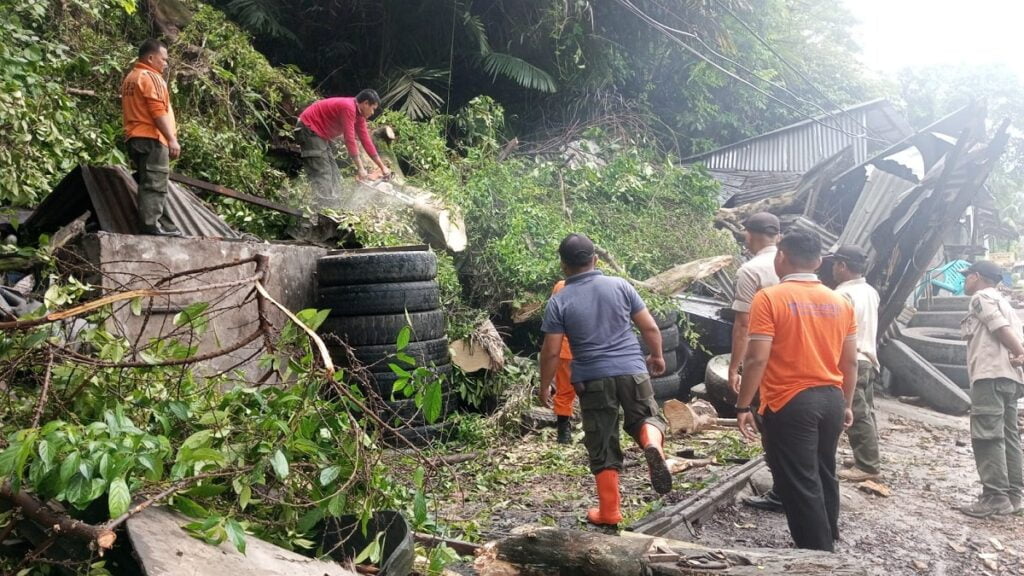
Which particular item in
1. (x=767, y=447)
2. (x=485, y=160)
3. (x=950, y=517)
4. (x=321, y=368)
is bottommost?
(x=950, y=517)

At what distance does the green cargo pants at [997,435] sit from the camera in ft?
17.2

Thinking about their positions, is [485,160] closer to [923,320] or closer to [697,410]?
[697,410]

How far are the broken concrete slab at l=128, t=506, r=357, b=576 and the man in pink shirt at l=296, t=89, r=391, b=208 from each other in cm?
589

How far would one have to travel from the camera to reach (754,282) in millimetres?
4871

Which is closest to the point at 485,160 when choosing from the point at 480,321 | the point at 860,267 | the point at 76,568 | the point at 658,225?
the point at 658,225

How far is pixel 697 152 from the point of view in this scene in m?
18.7

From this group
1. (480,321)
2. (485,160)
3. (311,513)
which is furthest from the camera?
(485,160)

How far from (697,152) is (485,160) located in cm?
1021

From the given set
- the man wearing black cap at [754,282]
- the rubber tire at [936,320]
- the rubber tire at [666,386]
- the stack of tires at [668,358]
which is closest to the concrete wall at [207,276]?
the man wearing black cap at [754,282]

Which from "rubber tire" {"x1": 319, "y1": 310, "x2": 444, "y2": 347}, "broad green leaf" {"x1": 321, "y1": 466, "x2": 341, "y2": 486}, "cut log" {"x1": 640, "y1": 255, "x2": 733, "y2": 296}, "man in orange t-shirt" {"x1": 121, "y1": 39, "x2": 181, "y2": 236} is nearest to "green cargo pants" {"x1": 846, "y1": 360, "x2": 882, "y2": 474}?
"cut log" {"x1": 640, "y1": 255, "x2": 733, "y2": 296}

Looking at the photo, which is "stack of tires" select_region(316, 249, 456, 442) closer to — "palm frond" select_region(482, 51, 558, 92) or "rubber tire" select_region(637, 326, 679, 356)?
"rubber tire" select_region(637, 326, 679, 356)

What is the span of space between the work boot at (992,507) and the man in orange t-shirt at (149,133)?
231 inches

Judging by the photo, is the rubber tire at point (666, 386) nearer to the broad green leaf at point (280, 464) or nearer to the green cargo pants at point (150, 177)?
the green cargo pants at point (150, 177)

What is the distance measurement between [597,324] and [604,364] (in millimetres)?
229
